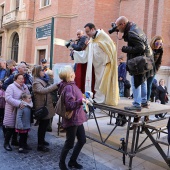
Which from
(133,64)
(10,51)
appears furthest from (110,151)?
(10,51)

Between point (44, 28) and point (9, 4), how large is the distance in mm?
18619

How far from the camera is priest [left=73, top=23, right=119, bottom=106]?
4391 mm

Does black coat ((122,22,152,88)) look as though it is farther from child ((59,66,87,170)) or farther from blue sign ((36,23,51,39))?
blue sign ((36,23,51,39))

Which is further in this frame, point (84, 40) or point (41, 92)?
point (84, 40)

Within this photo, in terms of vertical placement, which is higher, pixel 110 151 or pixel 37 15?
pixel 37 15

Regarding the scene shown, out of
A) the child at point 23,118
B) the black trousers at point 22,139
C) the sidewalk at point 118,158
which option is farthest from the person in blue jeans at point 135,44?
the black trousers at point 22,139

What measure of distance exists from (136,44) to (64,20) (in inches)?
530

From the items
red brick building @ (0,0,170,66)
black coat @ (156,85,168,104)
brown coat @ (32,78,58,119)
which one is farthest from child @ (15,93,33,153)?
red brick building @ (0,0,170,66)

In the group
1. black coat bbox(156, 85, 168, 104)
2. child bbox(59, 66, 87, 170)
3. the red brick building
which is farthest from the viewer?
the red brick building

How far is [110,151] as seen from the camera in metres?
4.78

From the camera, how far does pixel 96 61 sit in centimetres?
458

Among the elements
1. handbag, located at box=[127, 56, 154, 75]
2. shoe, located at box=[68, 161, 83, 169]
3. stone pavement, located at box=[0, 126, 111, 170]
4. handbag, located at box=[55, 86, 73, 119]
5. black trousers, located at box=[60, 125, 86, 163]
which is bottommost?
stone pavement, located at box=[0, 126, 111, 170]

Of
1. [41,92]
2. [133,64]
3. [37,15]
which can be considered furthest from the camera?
[37,15]

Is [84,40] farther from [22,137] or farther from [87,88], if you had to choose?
[22,137]
